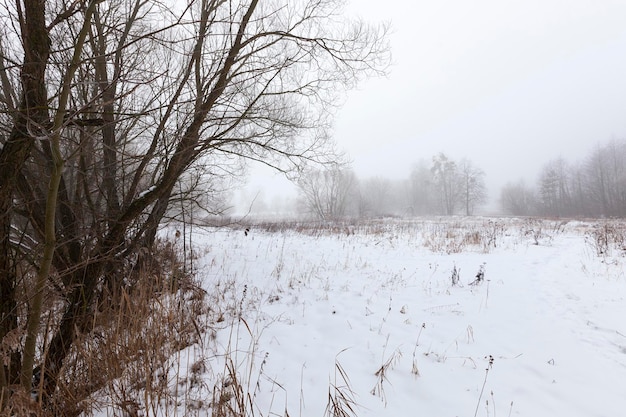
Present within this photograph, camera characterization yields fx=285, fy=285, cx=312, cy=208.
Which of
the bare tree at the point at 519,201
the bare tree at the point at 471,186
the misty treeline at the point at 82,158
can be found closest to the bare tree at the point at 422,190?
the bare tree at the point at 471,186

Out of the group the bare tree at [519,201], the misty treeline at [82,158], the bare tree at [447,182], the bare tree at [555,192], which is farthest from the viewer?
the bare tree at [519,201]

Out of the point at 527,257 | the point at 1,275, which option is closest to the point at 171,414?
the point at 1,275

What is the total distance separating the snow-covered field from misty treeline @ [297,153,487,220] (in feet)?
77.3

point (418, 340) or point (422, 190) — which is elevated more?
point (422, 190)

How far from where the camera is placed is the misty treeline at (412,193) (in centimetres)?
3148

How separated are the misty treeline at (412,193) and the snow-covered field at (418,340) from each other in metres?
23.6

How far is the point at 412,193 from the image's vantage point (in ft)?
186

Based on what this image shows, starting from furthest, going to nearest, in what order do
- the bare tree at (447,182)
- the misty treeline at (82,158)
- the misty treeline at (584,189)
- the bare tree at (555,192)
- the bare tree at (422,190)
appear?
the bare tree at (422,190), the bare tree at (447,182), the bare tree at (555,192), the misty treeline at (584,189), the misty treeline at (82,158)

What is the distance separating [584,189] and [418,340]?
5823cm

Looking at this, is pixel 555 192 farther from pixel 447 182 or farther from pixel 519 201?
pixel 447 182

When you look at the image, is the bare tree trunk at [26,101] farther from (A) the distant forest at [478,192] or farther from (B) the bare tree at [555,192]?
(B) the bare tree at [555,192]

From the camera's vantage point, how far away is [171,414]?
6.63 feet

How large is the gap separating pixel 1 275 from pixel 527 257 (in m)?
8.54

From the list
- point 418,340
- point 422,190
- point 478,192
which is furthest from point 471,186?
point 418,340
